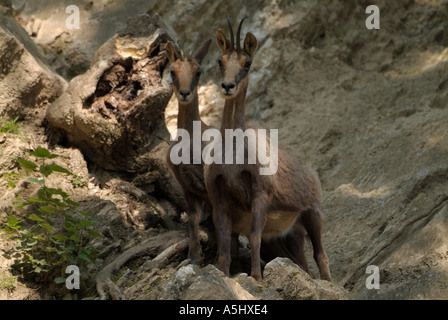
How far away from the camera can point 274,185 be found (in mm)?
8180

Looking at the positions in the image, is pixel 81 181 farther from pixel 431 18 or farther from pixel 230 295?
pixel 431 18

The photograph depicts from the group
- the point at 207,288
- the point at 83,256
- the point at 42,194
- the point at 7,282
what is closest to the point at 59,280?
the point at 83,256

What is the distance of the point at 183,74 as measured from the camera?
866 cm

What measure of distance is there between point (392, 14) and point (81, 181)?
6596mm

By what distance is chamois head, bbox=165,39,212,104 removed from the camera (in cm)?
859

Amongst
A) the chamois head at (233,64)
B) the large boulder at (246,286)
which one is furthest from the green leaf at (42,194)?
the chamois head at (233,64)

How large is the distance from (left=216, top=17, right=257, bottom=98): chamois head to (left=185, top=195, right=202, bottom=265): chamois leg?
1.62 meters

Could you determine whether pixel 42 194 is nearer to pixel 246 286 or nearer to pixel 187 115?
pixel 187 115

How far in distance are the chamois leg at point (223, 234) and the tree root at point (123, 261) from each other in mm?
673

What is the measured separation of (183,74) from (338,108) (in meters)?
3.75

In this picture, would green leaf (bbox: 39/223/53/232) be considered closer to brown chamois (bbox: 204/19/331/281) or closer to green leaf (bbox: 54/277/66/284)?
green leaf (bbox: 54/277/66/284)

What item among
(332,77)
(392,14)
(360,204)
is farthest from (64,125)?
(392,14)

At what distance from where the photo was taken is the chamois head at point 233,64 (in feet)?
25.7

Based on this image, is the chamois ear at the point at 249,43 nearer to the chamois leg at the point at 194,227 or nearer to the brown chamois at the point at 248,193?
the brown chamois at the point at 248,193
